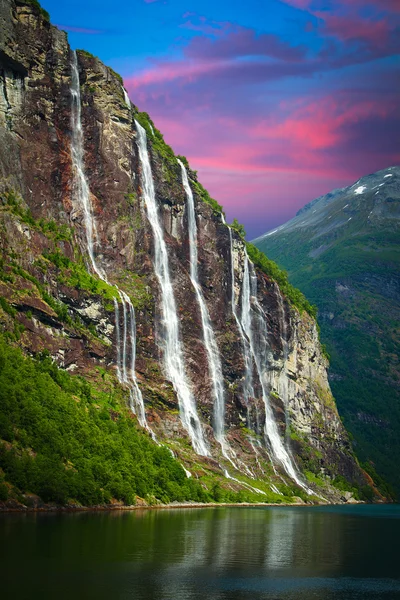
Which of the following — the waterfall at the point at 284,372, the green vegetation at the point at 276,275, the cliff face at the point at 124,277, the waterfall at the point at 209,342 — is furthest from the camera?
the green vegetation at the point at 276,275

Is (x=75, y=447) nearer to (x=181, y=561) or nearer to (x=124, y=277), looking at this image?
(x=181, y=561)

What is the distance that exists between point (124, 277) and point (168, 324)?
442 inches

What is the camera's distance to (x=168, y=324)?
13862 centimetres

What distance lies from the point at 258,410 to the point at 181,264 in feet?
101

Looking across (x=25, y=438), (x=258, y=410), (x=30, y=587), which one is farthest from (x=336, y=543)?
(x=258, y=410)

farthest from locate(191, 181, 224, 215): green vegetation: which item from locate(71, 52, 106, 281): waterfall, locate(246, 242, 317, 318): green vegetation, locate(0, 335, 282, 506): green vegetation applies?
locate(0, 335, 282, 506): green vegetation

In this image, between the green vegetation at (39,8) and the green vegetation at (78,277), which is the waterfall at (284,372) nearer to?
the green vegetation at (78,277)

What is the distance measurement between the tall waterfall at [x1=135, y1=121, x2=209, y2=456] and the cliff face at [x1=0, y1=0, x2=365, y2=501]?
4.19 ft

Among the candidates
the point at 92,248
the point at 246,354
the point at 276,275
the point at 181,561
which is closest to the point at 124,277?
the point at 92,248

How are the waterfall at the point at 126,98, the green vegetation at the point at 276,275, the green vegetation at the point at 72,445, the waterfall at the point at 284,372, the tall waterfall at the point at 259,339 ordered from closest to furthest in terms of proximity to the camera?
the green vegetation at the point at 72,445 < the tall waterfall at the point at 259,339 < the waterfall at the point at 126,98 < the waterfall at the point at 284,372 < the green vegetation at the point at 276,275

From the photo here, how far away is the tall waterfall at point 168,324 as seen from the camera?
426 ft

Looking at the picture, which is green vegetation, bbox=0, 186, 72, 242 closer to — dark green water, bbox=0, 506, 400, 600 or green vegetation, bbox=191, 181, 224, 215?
green vegetation, bbox=191, 181, 224, 215

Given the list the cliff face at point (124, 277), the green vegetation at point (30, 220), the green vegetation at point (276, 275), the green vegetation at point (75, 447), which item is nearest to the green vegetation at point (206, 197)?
the cliff face at point (124, 277)

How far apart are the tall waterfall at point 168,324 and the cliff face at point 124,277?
128 centimetres
